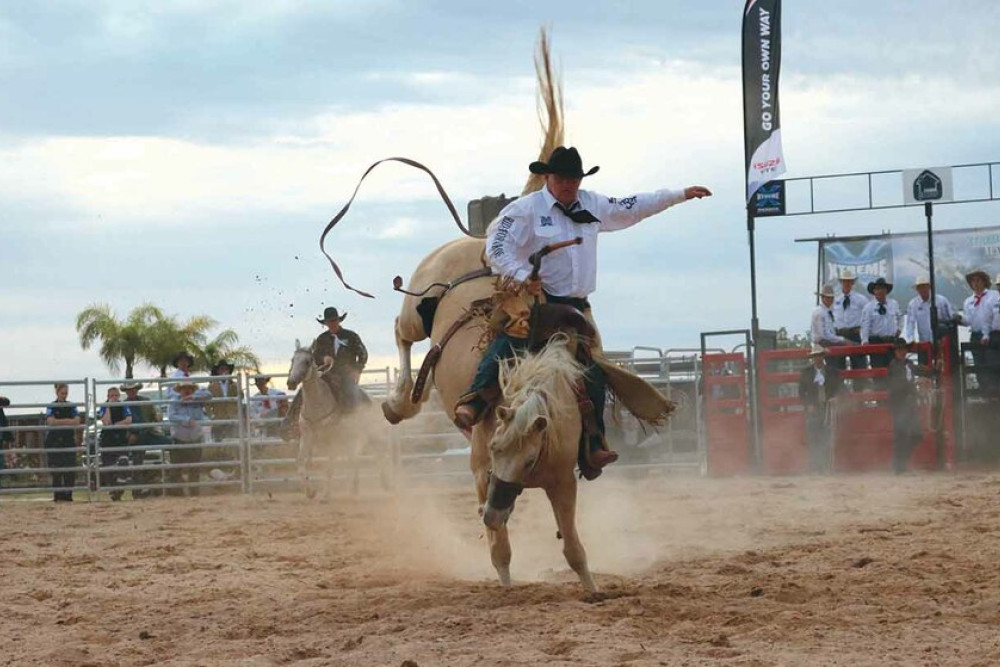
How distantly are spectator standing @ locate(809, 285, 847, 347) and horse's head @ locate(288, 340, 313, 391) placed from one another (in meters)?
5.72

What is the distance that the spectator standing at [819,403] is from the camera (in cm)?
1541

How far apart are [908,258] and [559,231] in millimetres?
20252

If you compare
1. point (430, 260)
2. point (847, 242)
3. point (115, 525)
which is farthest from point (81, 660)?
point (847, 242)

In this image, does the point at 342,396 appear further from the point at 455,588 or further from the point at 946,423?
the point at 455,588

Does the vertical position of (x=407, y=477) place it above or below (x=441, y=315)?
below

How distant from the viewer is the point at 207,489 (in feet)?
56.6

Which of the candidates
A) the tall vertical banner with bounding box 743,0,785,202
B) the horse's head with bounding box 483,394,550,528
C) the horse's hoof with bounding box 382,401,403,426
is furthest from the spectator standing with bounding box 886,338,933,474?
the horse's head with bounding box 483,394,550,528

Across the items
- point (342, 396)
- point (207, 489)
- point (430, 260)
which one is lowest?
point (207, 489)

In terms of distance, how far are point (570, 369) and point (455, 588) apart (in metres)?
1.33

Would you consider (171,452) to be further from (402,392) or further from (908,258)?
(908,258)

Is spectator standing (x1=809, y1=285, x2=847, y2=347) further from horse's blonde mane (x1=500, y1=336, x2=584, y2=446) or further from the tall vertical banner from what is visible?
horse's blonde mane (x1=500, y1=336, x2=584, y2=446)

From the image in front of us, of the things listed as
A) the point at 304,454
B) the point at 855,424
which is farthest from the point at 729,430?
the point at 304,454

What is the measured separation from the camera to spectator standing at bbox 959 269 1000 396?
15117 millimetres

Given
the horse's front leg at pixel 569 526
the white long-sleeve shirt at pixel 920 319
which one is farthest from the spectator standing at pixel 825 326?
the horse's front leg at pixel 569 526
